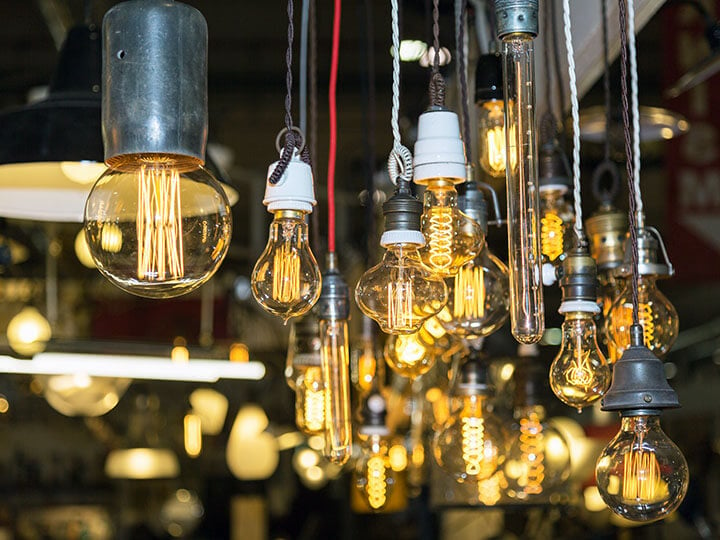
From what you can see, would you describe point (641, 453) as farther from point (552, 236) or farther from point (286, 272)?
point (552, 236)

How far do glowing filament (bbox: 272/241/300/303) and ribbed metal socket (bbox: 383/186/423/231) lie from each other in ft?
0.44

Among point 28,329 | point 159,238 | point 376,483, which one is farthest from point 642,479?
point 28,329

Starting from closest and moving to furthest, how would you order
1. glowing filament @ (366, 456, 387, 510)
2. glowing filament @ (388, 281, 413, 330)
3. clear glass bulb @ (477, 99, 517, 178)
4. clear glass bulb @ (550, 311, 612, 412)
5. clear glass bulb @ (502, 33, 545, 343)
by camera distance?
1. clear glass bulb @ (502, 33, 545, 343)
2. glowing filament @ (388, 281, 413, 330)
3. clear glass bulb @ (550, 311, 612, 412)
4. clear glass bulb @ (477, 99, 517, 178)
5. glowing filament @ (366, 456, 387, 510)

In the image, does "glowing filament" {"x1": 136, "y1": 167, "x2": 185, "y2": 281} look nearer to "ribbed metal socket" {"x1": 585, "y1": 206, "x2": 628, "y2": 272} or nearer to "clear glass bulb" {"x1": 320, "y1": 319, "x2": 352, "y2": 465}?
"clear glass bulb" {"x1": 320, "y1": 319, "x2": 352, "y2": 465}

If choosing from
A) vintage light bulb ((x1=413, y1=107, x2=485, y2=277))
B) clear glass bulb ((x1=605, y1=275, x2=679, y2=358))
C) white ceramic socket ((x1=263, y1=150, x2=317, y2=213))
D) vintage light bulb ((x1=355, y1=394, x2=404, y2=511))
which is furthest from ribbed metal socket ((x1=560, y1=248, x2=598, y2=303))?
vintage light bulb ((x1=355, y1=394, x2=404, y2=511))

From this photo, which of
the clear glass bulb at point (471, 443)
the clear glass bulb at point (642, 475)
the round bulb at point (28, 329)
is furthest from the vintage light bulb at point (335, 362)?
the round bulb at point (28, 329)

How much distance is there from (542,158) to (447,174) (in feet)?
2.30

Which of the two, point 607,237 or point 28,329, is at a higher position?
point 28,329

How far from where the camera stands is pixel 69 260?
8898mm

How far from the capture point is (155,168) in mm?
1488

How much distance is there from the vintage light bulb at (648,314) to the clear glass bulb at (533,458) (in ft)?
2.09

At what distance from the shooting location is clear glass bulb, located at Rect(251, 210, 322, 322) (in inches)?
62.9

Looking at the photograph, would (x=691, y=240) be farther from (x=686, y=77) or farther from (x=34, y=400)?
(x=34, y=400)

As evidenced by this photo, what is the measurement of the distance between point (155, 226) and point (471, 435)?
1014mm
